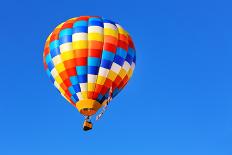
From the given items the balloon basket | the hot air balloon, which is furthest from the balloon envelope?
the balloon basket

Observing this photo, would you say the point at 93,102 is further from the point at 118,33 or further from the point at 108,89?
the point at 118,33

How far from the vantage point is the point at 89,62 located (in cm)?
4672

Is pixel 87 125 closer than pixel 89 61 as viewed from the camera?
Yes

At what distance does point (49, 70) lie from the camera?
48.3 meters

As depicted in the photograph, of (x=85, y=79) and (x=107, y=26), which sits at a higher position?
(x=107, y=26)

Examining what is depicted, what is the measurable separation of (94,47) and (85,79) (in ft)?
6.48

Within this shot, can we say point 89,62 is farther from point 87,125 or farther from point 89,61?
point 87,125

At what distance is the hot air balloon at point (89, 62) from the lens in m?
46.5

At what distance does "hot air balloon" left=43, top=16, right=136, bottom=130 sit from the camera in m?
46.5

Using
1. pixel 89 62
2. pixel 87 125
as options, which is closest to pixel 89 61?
pixel 89 62

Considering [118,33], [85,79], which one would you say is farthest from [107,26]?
[85,79]

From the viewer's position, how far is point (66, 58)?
47.1 meters

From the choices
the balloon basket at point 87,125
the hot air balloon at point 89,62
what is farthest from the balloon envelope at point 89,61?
the balloon basket at point 87,125

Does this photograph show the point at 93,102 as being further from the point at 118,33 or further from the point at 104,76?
the point at 118,33
